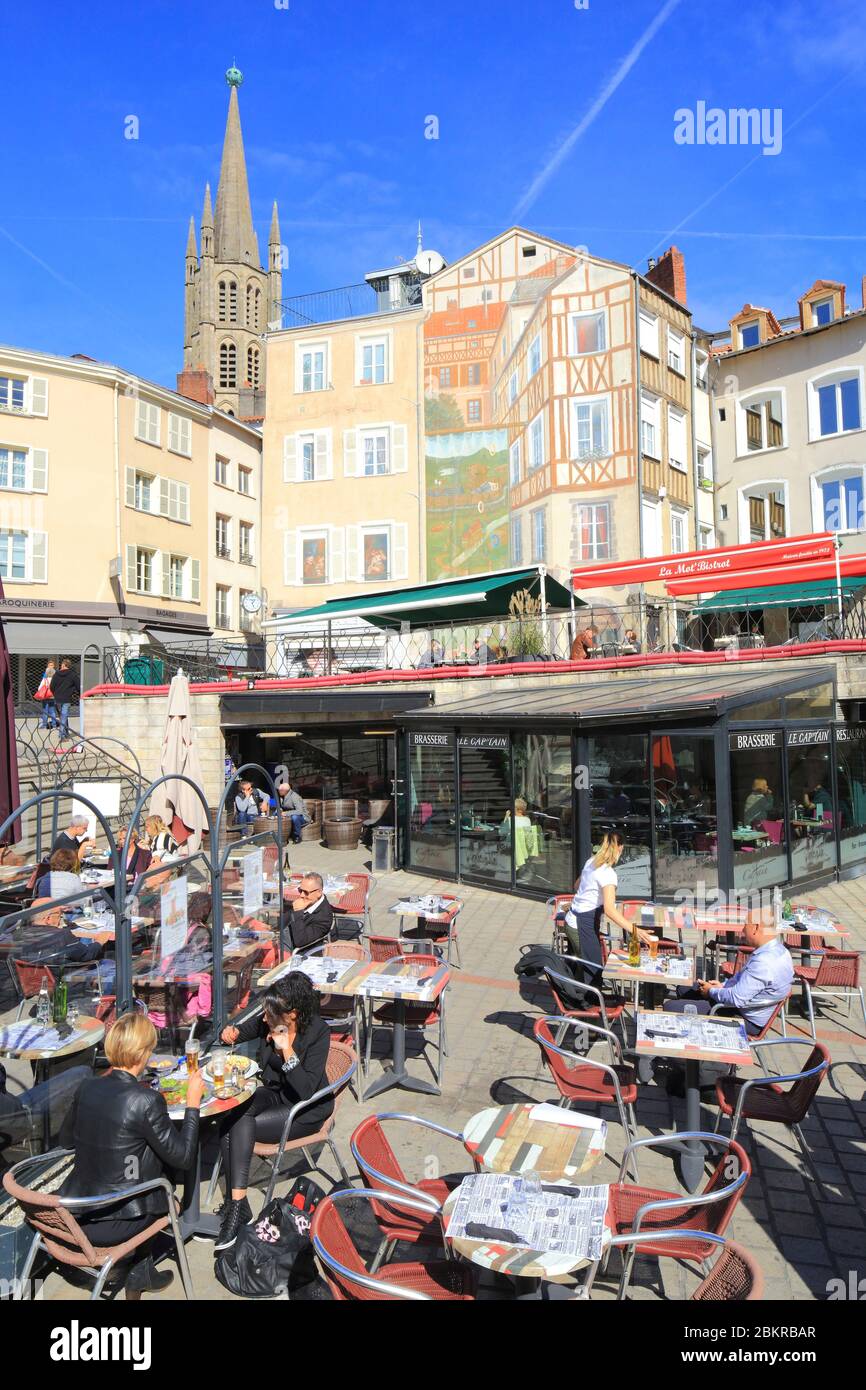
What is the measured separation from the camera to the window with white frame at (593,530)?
24.9 m

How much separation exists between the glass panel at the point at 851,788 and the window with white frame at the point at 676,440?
46.9 ft

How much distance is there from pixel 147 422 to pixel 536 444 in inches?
527

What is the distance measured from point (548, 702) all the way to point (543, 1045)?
8.74m

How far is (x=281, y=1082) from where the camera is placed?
5195 millimetres

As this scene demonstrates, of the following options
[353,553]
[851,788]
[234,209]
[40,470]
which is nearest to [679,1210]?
[851,788]

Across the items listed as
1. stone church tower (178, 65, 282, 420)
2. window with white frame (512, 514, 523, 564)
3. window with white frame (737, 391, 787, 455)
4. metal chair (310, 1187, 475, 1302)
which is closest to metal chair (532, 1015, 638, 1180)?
metal chair (310, 1187, 475, 1302)

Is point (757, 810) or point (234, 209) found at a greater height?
point (234, 209)

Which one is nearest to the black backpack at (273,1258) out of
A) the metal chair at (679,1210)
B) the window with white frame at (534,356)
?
the metal chair at (679,1210)

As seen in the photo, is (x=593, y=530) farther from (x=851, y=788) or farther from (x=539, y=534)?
(x=851, y=788)

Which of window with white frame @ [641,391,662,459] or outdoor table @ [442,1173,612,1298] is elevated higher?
window with white frame @ [641,391,662,459]

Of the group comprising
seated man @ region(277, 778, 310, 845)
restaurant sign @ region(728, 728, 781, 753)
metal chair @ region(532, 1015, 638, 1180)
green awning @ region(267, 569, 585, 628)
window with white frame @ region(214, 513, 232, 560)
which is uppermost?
window with white frame @ region(214, 513, 232, 560)

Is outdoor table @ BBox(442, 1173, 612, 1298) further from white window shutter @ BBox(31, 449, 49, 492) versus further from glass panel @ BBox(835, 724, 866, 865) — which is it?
white window shutter @ BBox(31, 449, 49, 492)

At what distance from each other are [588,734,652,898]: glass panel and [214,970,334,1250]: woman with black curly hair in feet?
24.2

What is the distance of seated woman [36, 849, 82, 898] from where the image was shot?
29.8ft
